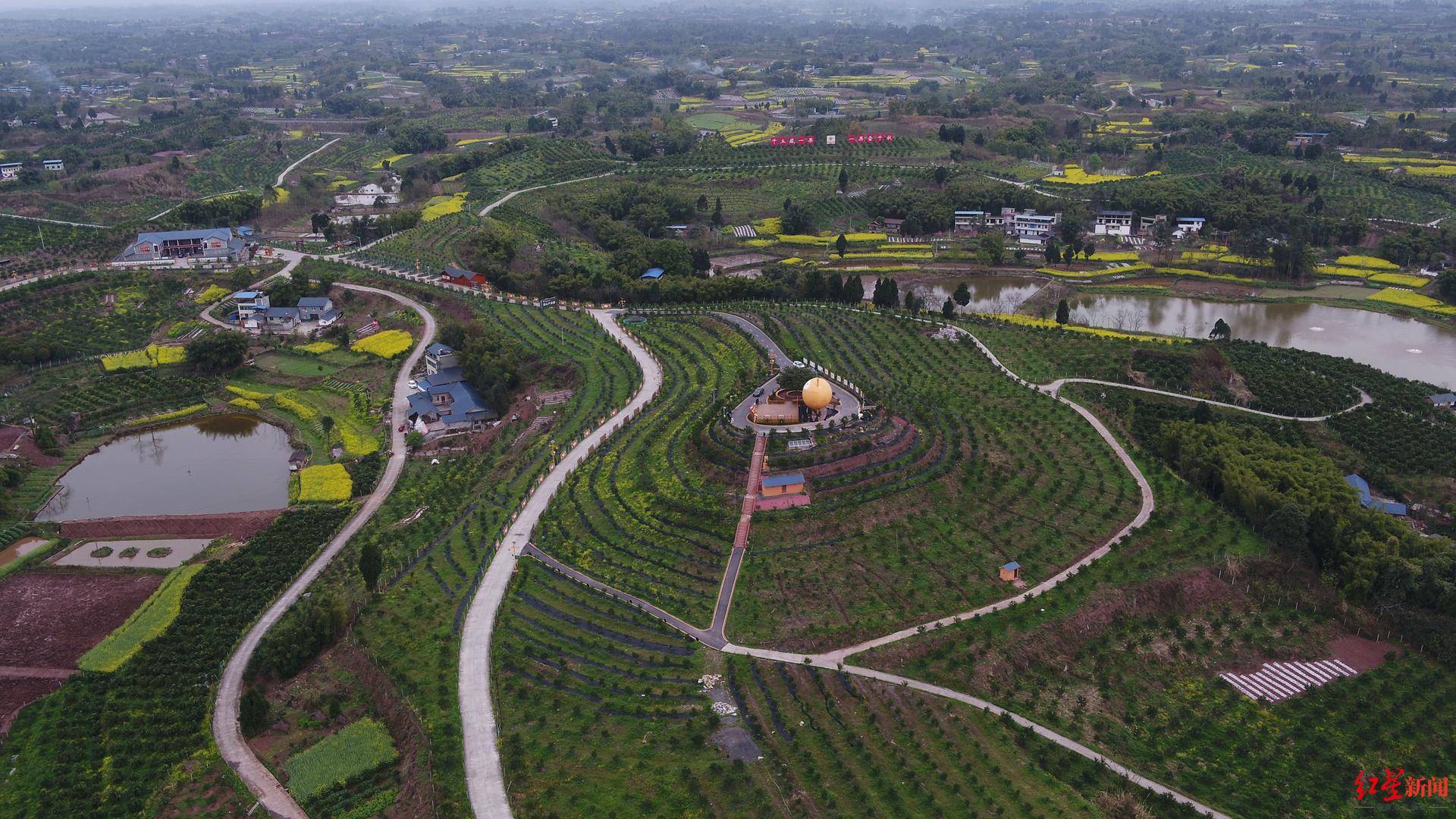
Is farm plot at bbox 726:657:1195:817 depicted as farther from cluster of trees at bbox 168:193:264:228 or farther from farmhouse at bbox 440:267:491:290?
cluster of trees at bbox 168:193:264:228

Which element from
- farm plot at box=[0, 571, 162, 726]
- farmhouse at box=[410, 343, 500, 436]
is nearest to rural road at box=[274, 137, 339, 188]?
farmhouse at box=[410, 343, 500, 436]

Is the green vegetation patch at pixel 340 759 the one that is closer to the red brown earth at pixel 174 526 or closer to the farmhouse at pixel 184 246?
the red brown earth at pixel 174 526

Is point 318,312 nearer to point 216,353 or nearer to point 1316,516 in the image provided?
point 216,353

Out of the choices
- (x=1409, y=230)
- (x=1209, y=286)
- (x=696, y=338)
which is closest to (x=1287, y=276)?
(x=1209, y=286)

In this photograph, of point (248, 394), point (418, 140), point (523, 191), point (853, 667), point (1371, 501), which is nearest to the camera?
point (853, 667)

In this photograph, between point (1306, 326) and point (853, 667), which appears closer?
Answer: point (853, 667)

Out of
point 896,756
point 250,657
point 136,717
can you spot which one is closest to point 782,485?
point 896,756

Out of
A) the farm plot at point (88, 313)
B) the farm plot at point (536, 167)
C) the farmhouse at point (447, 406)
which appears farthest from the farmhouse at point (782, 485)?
the farm plot at point (536, 167)
